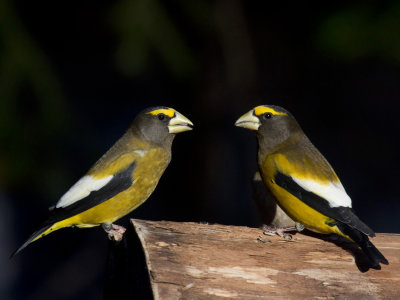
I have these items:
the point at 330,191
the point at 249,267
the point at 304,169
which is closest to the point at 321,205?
the point at 330,191

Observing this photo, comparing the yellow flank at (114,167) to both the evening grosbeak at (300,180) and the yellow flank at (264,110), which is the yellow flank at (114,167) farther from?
the yellow flank at (264,110)

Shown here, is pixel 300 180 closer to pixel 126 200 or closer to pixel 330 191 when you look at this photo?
pixel 330 191

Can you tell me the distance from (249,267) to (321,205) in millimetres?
903

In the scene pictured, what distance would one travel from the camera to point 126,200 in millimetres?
4254

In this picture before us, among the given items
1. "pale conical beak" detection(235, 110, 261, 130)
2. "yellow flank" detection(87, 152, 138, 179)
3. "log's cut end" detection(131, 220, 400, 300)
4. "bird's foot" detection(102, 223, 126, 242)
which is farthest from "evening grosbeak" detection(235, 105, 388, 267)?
"bird's foot" detection(102, 223, 126, 242)

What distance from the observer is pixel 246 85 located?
23.2ft

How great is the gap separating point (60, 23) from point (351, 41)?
3200mm

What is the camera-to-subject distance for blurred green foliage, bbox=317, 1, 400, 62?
611 centimetres

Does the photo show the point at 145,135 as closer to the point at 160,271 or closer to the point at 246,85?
the point at 160,271

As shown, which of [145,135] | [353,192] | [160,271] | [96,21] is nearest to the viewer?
[160,271]

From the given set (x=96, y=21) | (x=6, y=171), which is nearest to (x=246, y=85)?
(x=96, y=21)

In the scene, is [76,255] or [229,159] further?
[76,255]

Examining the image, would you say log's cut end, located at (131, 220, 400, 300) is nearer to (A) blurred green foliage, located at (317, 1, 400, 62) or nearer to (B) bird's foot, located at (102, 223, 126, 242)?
(B) bird's foot, located at (102, 223, 126, 242)

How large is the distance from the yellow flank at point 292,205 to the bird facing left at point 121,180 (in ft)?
2.04
